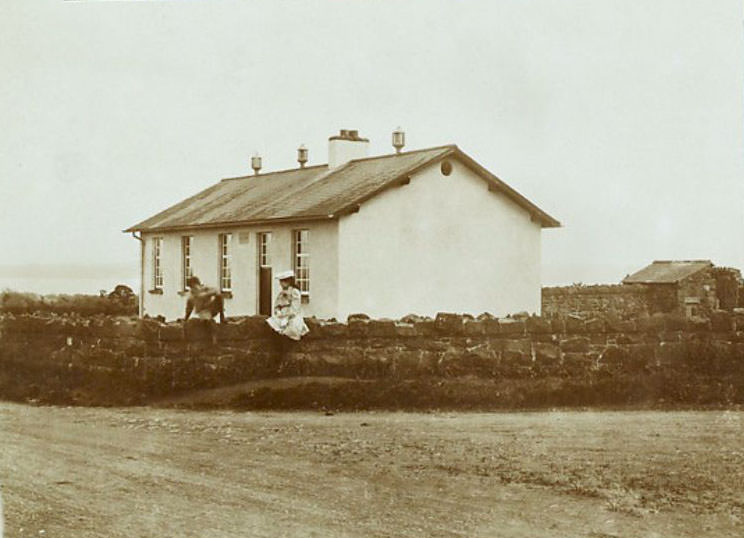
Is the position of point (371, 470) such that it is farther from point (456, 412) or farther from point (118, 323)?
point (118, 323)

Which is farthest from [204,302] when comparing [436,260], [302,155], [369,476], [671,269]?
[671,269]

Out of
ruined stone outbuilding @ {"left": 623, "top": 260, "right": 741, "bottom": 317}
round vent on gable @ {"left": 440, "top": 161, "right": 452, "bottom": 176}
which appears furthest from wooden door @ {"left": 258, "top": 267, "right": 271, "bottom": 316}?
ruined stone outbuilding @ {"left": 623, "top": 260, "right": 741, "bottom": 317}

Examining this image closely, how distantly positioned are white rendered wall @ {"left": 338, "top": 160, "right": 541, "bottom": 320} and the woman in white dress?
1.65 m

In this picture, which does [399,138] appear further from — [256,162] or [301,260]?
[301,260]

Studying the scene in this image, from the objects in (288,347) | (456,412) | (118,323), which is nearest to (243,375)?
(288,347)

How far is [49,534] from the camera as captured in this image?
672 cm

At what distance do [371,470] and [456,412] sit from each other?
3175mm

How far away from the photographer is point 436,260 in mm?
13102

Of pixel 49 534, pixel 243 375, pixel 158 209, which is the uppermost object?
pixel 158 209

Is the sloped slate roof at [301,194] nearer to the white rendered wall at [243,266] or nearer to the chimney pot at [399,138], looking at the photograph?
the white rendered wall at [243,266]

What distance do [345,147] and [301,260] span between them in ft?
5.26

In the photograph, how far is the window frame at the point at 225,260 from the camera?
12214mm

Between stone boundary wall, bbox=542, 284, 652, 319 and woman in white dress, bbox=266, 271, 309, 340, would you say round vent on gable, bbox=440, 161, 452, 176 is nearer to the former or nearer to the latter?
woman in white dress, bbox=266, 271, 309, 340

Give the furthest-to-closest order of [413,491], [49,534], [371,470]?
[371,470] → [413,491] → [49,534]
